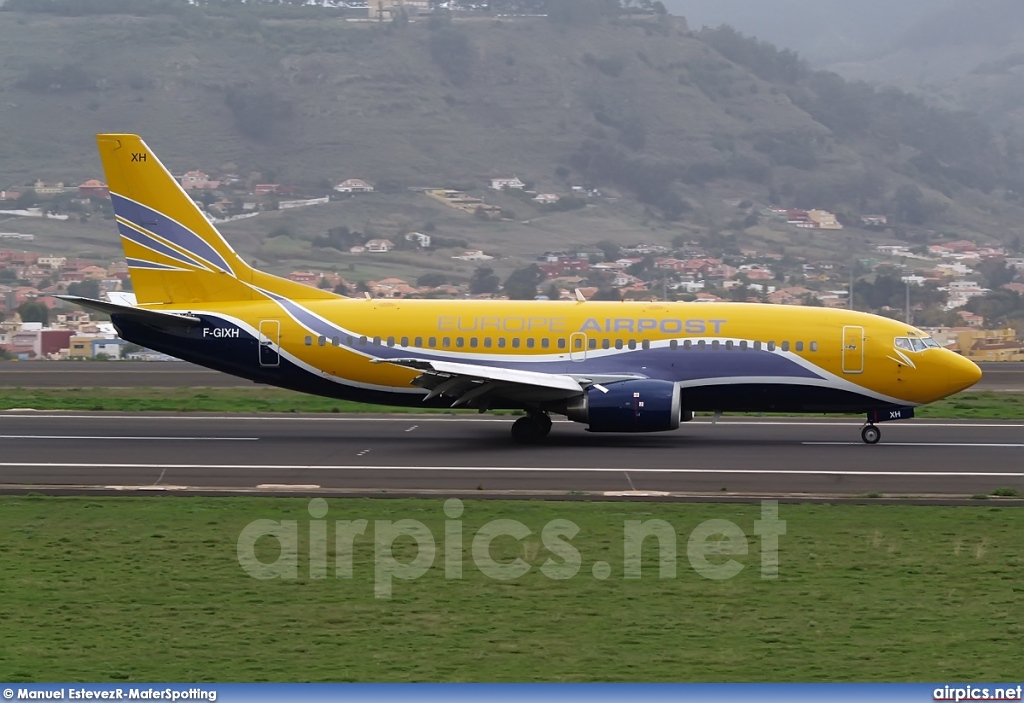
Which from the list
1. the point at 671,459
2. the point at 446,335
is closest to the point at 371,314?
the point at 446,335

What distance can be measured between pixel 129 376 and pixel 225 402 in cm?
1525

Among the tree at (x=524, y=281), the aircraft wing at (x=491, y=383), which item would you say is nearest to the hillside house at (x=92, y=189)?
the tree at (x=524, y=281)

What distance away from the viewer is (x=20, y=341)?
3563 inches

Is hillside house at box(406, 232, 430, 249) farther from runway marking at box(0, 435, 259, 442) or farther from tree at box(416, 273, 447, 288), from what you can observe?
runway marking at box(0, 435, 259, 442)

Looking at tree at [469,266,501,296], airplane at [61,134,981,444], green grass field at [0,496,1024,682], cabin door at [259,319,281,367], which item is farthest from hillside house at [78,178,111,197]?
green grass field at [0,496,1024,682]

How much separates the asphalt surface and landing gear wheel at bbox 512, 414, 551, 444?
72.3 ft

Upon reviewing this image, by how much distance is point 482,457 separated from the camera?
30406mm

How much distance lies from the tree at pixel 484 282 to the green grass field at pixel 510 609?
400ft

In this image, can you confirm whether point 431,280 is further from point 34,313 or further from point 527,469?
point 527,469

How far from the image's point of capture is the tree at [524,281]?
138250 millimetres

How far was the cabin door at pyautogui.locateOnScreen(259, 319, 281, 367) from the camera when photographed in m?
34.3

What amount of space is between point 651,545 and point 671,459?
1031 centimetres

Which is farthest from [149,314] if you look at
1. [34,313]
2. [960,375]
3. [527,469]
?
[34,313]

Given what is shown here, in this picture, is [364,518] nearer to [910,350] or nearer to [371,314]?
[371,314]
